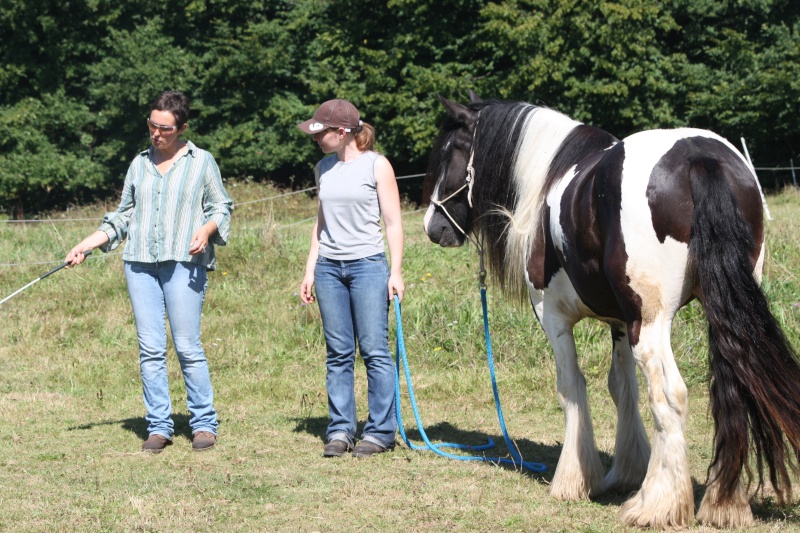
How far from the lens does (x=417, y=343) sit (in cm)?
739

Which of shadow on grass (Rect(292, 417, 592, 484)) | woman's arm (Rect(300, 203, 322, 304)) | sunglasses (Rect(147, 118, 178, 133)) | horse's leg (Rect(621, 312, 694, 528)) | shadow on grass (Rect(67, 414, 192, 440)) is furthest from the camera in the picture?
shadow on grass (Rect(67, 414, 192, 440))

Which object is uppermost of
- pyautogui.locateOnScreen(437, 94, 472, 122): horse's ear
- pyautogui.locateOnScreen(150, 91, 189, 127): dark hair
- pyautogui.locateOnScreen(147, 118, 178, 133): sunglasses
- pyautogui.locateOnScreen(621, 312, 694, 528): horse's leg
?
pyautogui.locateOnScreen(150, 91, 189, 127): dark hair

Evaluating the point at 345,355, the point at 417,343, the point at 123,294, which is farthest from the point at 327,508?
the point at 123,294

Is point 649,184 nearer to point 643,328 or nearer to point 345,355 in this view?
point 643,328

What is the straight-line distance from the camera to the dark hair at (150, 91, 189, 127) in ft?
16.3

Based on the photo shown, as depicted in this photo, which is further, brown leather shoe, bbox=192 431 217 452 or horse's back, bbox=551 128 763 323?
brown leather shoe, bbox=192 431 217 452

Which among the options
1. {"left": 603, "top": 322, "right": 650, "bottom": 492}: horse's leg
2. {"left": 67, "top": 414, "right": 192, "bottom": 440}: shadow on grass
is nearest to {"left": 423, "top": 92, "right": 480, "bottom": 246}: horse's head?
{"left": 603, "top": 322, "right": 650, "bottom": 492}: horse's leg

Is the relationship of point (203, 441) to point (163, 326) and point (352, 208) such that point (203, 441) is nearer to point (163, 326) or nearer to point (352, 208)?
point (163, 326)

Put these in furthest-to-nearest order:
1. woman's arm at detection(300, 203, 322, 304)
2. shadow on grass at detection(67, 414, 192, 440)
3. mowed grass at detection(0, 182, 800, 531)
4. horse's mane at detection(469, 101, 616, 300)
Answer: shadow on grass at detection(67, 414, 192, 440) → woman's arm at detection(300, 203, 322, 304) → horse's mane at detection(469, 101, 616, 300) → mowed grass at detection(0, 182, 800, 531)

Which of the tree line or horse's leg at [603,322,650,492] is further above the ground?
the tree line

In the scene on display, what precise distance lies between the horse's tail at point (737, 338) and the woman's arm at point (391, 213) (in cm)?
181

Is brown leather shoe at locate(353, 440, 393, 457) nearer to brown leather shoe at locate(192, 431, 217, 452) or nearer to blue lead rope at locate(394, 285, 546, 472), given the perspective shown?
blue lead rope at locate(394, 285, 546, 472)

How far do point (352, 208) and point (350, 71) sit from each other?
65.9 ft

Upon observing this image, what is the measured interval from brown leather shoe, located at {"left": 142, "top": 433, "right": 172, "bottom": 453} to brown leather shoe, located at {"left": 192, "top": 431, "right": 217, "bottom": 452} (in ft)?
0.58
